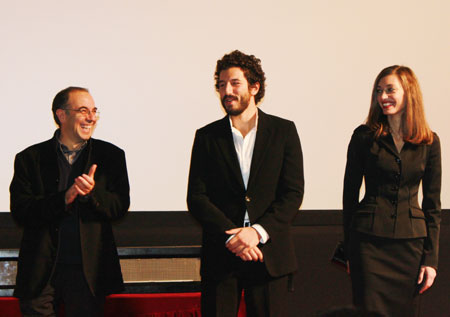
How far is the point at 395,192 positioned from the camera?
2.55m

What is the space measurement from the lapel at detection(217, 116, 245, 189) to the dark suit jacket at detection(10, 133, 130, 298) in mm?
519

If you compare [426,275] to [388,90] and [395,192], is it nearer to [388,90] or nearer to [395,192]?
[395,192]

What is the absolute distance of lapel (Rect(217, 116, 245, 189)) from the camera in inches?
97.7

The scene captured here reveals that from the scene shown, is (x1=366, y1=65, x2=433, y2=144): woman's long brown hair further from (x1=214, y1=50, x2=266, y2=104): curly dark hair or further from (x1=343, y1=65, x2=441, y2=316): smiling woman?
(x1=214, y1=50, x2=266, y2=104): curly dark hair

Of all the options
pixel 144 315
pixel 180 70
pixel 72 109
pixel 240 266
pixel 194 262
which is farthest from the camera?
pixel 180 70

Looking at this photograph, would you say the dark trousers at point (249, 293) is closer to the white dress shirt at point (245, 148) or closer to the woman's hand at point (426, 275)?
the white dress shirt at point (245, 148)

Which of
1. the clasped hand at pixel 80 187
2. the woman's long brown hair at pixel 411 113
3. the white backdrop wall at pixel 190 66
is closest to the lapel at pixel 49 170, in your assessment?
the clasped hand at pixel 80 187

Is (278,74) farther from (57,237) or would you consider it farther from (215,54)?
(57,237)

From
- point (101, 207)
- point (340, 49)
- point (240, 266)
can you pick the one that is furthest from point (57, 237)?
point (340, 49)

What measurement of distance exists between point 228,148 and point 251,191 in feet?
0.75

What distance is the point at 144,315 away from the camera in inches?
115

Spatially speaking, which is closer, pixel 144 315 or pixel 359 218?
pixel 359 218

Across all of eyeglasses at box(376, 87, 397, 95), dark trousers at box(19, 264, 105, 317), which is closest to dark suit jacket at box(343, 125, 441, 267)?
eyeglasses at box(376, 87, 397, 95)

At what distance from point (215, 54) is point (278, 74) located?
429mm
